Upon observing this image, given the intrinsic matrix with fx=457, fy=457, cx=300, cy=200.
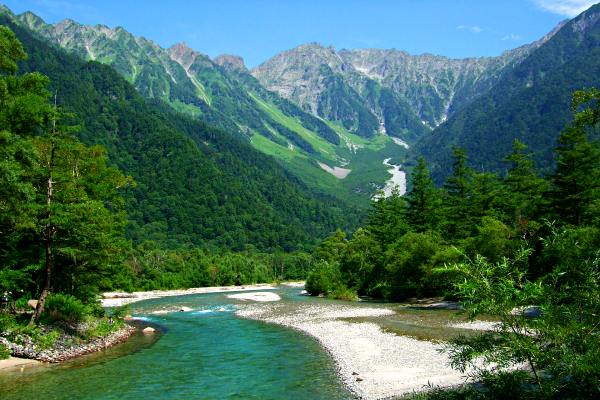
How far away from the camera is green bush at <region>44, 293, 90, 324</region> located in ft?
103

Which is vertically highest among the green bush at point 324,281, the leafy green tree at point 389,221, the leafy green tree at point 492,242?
the leafy green tree at point 389,221

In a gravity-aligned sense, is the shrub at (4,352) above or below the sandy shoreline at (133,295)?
above

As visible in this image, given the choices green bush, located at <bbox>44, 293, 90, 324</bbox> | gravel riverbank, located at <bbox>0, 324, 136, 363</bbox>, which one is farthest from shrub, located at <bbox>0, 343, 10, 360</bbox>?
green bush, located at <bbox>44, 293, 90, 324</bbox>

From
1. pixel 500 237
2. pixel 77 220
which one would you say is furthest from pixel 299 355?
pixel 500 237

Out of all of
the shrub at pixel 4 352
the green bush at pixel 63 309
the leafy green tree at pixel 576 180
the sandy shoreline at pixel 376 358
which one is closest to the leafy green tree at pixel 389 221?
the leafy green tree at pixel 576 180

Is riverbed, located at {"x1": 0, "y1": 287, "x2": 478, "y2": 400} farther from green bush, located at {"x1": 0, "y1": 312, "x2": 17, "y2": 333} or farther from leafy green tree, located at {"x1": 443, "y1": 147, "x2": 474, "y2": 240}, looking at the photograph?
leafy green tree, located at {"x1": 443, "y1": 147, "x2": 474, "y2": 240}

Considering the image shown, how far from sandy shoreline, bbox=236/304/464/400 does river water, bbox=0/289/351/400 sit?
3.40 ft

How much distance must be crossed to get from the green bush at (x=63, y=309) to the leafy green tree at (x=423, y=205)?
59.5m

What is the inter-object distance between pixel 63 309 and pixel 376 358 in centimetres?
2170

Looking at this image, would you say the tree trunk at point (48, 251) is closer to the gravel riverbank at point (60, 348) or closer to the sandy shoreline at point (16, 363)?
the gravel riverbank at point (60, 348)

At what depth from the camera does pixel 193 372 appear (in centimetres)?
2505

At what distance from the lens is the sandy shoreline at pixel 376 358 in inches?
809

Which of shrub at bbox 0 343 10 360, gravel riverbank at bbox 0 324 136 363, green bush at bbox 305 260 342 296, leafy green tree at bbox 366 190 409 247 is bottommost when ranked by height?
green bush at bbox 305 260 342 296

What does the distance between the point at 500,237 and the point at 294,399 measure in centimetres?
3965
